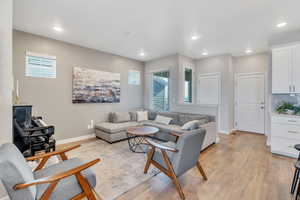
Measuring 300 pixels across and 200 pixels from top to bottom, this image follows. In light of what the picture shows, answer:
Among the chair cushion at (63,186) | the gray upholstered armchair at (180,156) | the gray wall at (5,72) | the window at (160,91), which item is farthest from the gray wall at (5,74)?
the window at (160,91)

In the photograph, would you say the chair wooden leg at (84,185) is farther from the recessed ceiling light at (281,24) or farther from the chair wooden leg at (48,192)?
the recessed ceiling light at (281,24)

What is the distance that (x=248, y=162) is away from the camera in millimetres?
2832

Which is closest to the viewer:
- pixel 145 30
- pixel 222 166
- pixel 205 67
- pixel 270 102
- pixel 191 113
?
pixel 222 166

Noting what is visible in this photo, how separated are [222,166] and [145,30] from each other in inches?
124

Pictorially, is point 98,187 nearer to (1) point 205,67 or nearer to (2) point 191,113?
(2) point 191,113

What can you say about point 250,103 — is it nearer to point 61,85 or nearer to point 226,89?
point 226,89

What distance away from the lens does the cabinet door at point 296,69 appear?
10.3 feet

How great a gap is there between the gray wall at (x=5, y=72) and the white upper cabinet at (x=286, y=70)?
4.85m

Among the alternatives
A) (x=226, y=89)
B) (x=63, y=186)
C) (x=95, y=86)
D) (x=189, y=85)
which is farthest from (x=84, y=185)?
(x=189, y=85)

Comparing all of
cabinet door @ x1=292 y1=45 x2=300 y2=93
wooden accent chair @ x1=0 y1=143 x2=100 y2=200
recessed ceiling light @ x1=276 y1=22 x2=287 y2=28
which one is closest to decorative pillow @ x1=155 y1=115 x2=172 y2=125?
cabinet door @ x1=292 y1=45 x2=300 y2=93

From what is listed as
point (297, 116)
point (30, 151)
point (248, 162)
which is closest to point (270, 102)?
point (297, 116)

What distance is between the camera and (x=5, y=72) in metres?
1.67

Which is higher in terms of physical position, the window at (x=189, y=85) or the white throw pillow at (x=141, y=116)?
the window at (x=189, y=85)

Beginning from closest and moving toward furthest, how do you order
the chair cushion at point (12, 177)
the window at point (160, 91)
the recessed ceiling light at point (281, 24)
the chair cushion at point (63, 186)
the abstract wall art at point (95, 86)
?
the chair cushion at point (12, 177), the chair cushion at point (63, 186), the recessed ceiling light at point (281, 24), the abstract wall art at point (95, 86), the window at point (160, 91)
